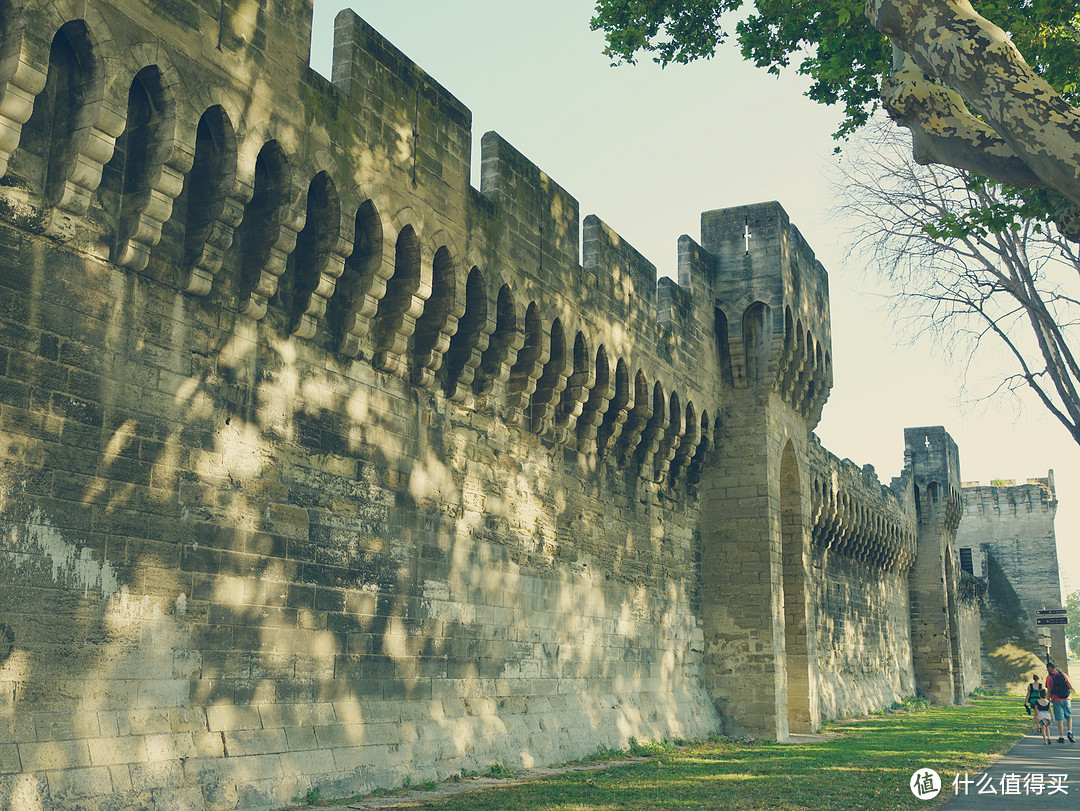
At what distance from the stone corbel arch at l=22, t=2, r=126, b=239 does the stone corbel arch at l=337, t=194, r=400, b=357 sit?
2863 millimetres

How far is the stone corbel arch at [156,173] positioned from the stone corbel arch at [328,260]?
159 cm

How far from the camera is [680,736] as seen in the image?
15383 millimetres

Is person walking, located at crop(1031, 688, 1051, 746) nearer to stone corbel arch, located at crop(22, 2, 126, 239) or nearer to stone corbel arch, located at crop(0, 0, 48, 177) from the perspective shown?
stone corbel arch, located at crop(22, 2, 126, 239)

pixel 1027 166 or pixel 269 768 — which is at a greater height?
pixel 1027 166

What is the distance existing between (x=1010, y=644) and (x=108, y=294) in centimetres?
4937

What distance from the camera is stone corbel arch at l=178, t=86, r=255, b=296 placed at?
8195 millimetres

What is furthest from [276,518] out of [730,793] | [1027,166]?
[1027,166]

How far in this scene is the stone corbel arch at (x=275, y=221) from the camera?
8.74 meters

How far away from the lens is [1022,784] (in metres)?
11.2

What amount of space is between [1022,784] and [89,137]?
1115cm

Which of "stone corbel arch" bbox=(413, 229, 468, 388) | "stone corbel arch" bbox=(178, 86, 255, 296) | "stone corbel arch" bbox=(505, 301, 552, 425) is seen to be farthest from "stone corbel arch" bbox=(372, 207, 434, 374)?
"stone corbel arch" bbox=(505, 301, 552, 425)

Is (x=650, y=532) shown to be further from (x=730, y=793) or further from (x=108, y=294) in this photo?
(x=108, y=294)

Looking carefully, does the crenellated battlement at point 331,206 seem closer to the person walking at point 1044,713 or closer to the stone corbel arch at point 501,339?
the stone corbel arch at point 501,339

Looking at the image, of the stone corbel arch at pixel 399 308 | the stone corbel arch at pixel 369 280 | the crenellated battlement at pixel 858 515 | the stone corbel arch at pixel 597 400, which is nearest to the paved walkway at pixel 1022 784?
the stone corbel arch at pixel 597 400
